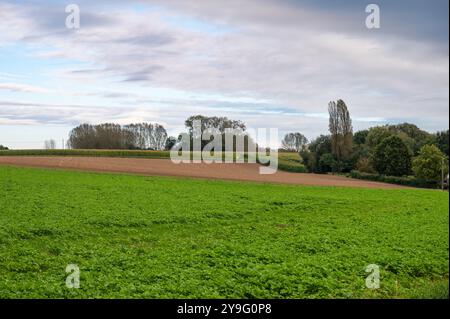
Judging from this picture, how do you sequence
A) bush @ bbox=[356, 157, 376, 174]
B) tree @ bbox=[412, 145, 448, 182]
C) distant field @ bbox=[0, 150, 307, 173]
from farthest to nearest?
bush @ bbox=[356, 157, 376, 174] < distant field @ bbox=[0, 150, 307, 173] < tree @ bbox=[412, 145, 448, 182]

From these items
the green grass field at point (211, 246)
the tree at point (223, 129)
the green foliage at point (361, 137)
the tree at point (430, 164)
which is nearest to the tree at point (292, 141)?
the green foliage at point (361, 137)

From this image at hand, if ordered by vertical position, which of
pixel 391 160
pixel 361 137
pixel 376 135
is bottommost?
pixel 391 160

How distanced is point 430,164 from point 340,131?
1848cm

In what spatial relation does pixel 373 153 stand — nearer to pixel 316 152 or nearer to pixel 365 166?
pixel 365 166

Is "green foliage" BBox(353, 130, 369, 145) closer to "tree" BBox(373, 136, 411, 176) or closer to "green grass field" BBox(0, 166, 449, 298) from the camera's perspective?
"tree" BBox(373, 136, 411, 176)

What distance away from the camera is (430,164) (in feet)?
219

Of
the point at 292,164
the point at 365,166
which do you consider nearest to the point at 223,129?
the point at 292,164

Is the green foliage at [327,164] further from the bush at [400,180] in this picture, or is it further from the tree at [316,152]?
the bush at [400,180]

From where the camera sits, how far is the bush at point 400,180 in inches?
2625

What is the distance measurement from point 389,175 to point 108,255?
61.7 metres

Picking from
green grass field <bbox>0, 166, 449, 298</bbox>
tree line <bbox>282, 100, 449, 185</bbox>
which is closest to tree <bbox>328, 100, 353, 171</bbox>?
tree line <bbox>282, 100, 449, 185</bbox>

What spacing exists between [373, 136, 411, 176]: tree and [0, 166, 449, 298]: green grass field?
39.6m

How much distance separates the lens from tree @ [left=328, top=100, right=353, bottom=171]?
78.8 m
